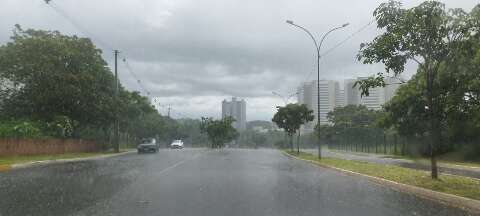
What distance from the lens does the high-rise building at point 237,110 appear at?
181m

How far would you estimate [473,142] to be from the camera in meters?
44.6

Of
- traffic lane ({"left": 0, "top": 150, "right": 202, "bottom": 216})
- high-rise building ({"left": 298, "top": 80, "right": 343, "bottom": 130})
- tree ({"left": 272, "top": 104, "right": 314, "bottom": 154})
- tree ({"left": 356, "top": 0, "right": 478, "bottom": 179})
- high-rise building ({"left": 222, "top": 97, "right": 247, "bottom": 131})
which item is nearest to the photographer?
traffic lane ({"left": 0, "top": 150, "right": 202, "bottom": 216})

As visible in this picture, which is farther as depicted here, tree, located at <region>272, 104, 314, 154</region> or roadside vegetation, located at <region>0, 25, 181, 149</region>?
tree, located at <region>272, 104, 314, 154</region>

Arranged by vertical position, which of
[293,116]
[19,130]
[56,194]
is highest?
[293,116]

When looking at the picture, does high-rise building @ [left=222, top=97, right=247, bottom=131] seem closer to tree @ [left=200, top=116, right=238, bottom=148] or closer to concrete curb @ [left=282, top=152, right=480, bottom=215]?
tree @ [left=200, top=116, right=238, bottom=148]

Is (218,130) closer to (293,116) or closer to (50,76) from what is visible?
(293,116)

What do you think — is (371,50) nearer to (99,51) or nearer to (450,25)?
(450,25)

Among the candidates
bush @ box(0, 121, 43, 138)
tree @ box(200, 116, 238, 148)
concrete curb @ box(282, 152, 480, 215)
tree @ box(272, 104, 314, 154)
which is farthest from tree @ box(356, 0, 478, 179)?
tree @ box(200, 116, 238, 148)

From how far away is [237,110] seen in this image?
611 feet

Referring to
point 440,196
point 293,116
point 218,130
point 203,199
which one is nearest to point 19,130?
point 293,116

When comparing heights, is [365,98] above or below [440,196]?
above

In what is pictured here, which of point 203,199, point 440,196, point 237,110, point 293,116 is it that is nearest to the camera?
point 203,199

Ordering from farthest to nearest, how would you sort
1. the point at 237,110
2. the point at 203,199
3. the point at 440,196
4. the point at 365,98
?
1. the point at 237,110
2. the point at 365,98
3. the point at 440,196
4. the point at 203,199

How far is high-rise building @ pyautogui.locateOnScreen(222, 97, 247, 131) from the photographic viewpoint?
18138 cm
